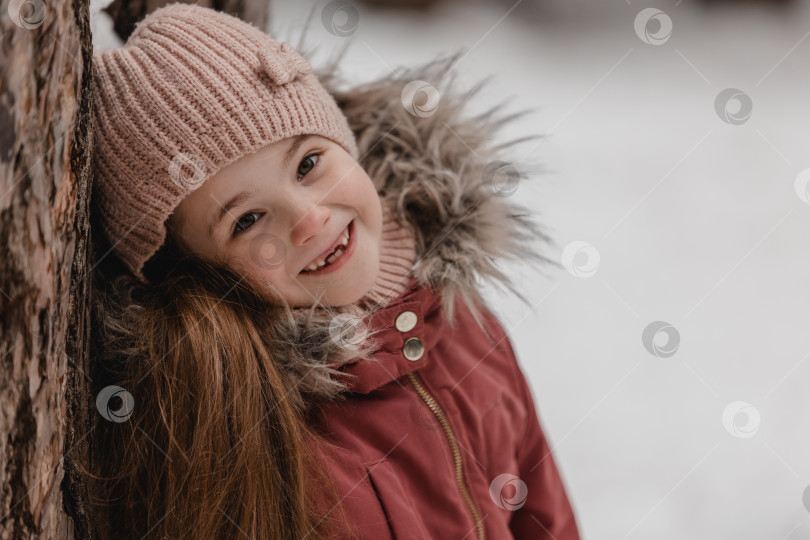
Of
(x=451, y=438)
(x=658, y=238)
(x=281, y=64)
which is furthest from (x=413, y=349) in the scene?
(x=658, y=238)

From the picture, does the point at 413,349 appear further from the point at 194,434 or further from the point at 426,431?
the point at 194,434

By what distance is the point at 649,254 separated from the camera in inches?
80.2

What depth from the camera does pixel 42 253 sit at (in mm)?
620

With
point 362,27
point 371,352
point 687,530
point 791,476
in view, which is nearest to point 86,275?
point 371,352

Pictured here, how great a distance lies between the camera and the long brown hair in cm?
83

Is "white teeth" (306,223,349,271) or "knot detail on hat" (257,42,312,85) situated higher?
"knot detail on hat" (257,42,312,85)

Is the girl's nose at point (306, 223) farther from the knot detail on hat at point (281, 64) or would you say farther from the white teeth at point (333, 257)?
the knot detail on hat at point (281, 64)

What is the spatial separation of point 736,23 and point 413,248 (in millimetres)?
2132

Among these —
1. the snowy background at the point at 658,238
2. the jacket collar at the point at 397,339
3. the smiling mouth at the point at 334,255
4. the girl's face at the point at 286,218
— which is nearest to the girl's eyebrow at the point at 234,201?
the girl's face at the point at 286,218

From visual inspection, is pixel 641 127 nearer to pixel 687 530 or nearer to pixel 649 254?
pixel 649 254

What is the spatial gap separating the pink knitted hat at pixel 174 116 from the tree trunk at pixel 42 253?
14 cm

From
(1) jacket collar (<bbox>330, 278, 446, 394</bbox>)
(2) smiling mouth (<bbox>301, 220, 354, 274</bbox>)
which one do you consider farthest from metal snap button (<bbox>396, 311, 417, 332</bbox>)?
(2) smiling mouth (<bbox>301, 220, 354, 274</bbox>)

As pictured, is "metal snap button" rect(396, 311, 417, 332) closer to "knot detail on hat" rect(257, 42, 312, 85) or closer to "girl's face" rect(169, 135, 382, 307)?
"girl's face" rect(169, 135, 382, 307)

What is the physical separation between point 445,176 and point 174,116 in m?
0.40
